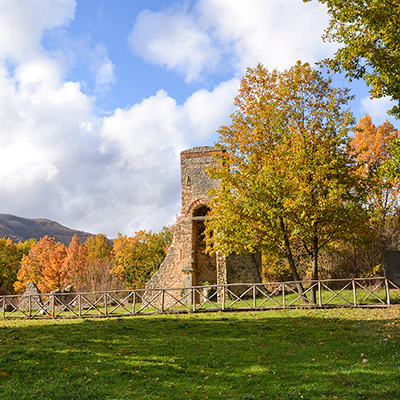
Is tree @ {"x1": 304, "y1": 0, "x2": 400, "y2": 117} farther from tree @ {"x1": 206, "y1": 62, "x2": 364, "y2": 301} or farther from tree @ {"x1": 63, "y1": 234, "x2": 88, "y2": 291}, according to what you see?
tree @ {"x1": 63, "y1": 234, "x2": 88, "y2": 291}

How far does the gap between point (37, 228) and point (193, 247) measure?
537ft

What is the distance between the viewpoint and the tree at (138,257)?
3638 centimetres

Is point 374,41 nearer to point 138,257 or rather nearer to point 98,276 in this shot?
point 98,276

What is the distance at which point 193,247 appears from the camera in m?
22.2

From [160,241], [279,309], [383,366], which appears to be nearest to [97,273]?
[160,241]

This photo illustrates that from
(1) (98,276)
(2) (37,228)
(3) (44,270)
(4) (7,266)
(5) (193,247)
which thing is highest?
(2) (37,228)

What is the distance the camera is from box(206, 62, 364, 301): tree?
603 inches

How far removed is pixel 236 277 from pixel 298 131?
924cm

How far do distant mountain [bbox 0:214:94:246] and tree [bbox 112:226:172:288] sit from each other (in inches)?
4785

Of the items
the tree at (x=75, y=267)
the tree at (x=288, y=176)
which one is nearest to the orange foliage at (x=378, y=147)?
the tree at (x=288, y=176)

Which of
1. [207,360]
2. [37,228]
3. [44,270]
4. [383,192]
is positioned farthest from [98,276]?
[37,228]

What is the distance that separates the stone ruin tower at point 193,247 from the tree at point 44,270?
1702 cm

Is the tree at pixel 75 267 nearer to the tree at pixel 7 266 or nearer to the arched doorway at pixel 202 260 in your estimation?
the tree at pixel 7 266

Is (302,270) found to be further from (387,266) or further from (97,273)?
(97,273)
